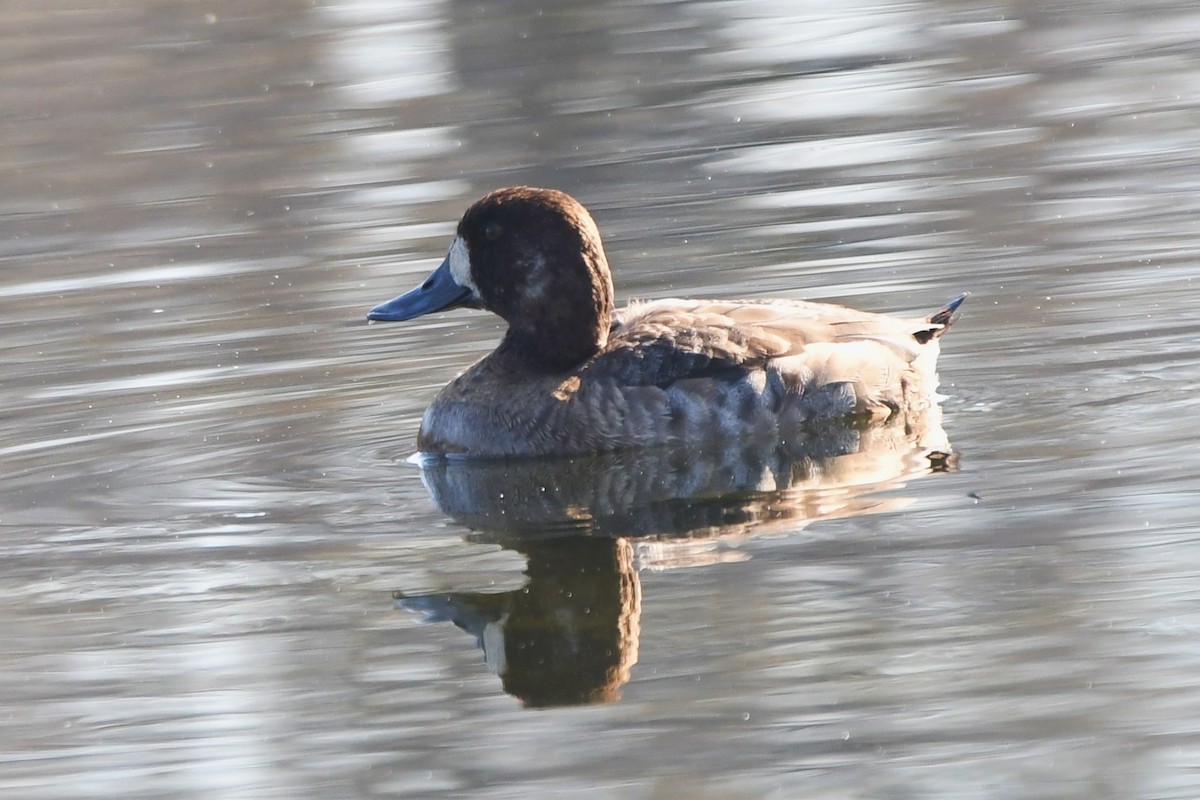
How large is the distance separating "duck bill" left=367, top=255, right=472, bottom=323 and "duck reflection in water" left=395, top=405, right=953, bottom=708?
0.70 meters

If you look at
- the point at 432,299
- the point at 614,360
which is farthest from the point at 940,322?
the point at 432,299

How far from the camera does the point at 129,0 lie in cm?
2119

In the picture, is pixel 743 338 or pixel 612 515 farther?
pixel 743 338

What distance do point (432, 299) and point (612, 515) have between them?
5.63 ft

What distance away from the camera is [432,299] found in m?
8.26

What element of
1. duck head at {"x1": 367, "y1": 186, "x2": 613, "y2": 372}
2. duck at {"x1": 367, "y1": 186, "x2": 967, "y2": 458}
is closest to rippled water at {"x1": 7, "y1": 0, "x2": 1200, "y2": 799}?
duck at {"x1": 367, "y1": 186, "x2": 967, "y2": 458}

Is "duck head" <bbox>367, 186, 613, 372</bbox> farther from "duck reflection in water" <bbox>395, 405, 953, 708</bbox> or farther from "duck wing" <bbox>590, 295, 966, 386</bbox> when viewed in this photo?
"duck reflection in water" <bbox>395, 405, 953, 708</bbox>

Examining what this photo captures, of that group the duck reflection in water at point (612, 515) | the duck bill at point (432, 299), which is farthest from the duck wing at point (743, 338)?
the duck bill at point (432, 299)

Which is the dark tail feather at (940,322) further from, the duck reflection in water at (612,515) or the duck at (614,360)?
the duck reflection in water at (612,515)

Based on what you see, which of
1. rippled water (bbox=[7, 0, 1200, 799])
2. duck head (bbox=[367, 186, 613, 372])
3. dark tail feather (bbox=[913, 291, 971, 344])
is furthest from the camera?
dark tail feather (bbox=[913, 291, 971, 344])

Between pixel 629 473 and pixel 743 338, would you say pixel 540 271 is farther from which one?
pixel 629 473

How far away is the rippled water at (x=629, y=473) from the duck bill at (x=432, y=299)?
478 millimetres

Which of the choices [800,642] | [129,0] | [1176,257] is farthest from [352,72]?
[800,642]

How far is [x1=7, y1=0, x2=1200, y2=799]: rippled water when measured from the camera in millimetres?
4988
